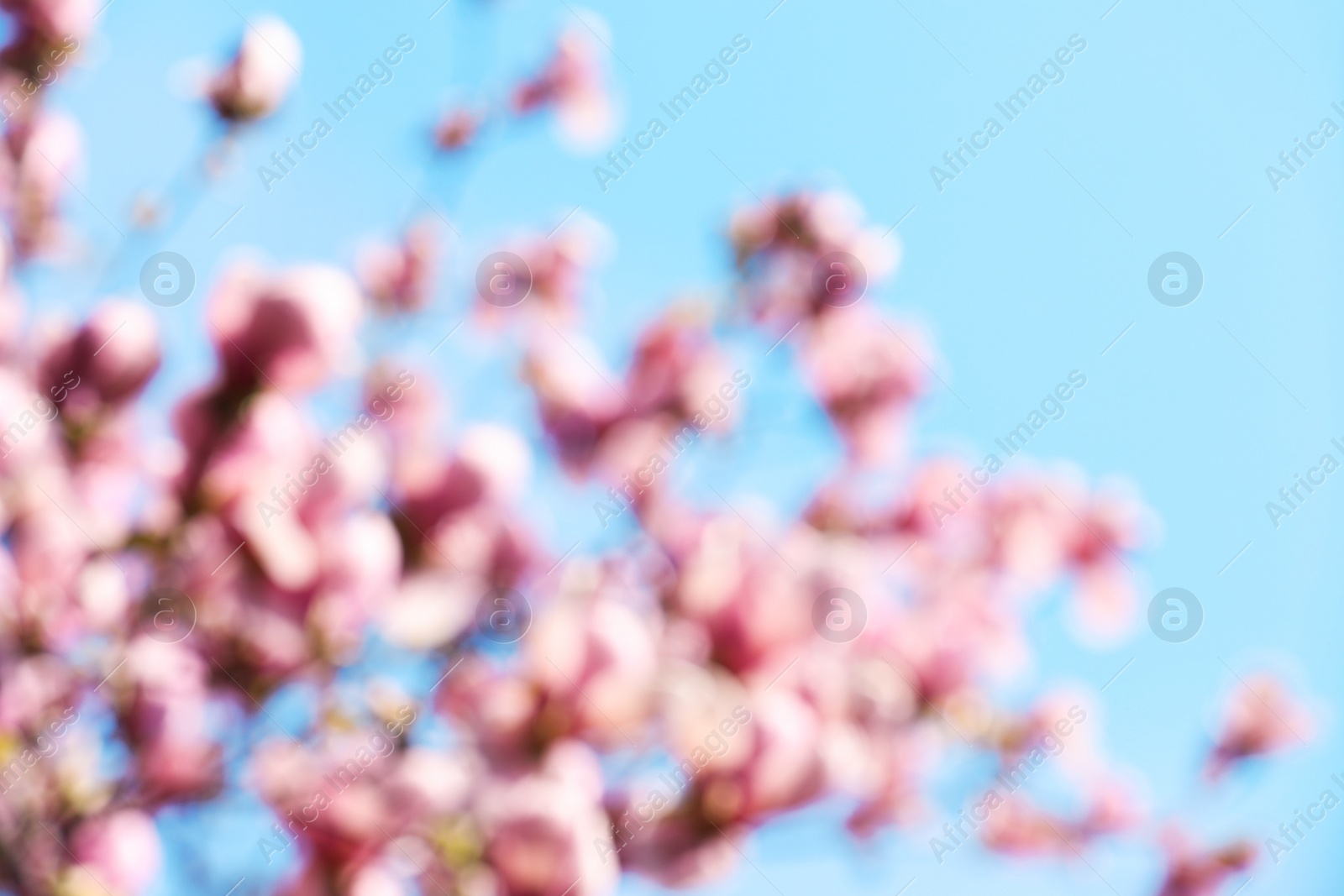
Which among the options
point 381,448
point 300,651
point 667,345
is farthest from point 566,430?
point 300,651

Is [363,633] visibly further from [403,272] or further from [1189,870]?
[1189,870]

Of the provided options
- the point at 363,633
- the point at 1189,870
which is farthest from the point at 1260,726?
the point at 363,633

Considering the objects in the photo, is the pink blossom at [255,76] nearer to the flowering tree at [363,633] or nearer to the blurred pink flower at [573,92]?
the flowering tree at [363,633]

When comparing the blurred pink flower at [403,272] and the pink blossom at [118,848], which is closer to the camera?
the pink blossom at [118,848]

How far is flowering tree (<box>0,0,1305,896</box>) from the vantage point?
526mm

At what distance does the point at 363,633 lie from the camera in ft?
2.15

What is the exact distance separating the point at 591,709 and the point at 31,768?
1.93ft

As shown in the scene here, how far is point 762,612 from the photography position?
57cm

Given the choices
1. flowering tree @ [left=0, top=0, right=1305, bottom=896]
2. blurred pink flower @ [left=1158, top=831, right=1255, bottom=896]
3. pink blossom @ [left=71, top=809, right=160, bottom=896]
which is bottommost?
pink blossom @ [left=71, top=809, right=160, bottom=896]

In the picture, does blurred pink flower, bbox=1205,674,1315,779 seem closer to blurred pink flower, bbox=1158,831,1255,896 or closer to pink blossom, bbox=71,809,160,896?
blurred pink flower, bbox=1158,831,1255,896

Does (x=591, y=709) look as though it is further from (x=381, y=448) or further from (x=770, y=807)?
(x=381, y=448)

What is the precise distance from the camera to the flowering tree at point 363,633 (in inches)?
20.7

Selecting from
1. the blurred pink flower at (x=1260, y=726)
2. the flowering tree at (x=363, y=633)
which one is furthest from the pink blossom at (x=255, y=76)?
the blurred pink flower at (x=1260, y=726)

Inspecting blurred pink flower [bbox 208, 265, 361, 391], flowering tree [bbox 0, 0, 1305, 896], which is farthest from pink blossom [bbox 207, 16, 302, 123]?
blurred pink flower [bbox 208, 265, 361, 391]
